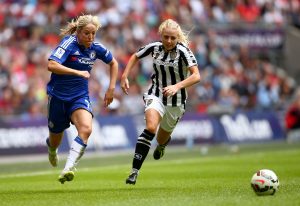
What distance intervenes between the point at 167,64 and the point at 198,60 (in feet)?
56.3

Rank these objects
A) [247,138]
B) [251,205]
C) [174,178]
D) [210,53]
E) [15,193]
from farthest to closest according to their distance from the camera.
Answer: [210,53], [247,138], [174,178], [15,193], [251,205]

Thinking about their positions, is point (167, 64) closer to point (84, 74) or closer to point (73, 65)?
point (73, 65)

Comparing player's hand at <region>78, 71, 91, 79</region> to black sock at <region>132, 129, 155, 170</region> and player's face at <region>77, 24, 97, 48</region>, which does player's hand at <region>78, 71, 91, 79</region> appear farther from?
black sock at <region>132, 129, 155, 170</region>

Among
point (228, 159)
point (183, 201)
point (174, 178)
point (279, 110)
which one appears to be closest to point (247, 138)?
point (279, 110)

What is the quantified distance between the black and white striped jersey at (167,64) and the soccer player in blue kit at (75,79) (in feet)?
2.17

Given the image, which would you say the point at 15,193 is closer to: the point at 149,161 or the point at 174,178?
the point at 174,178

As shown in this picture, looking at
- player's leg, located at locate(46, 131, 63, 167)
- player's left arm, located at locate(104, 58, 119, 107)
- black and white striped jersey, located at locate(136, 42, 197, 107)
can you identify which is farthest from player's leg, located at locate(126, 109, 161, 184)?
player's leg, located at locate(46, 131, 63, 167)

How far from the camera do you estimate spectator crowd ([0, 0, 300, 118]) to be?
981 inches

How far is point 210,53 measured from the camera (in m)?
31.2

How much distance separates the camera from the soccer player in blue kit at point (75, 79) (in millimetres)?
12562

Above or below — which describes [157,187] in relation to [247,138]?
above

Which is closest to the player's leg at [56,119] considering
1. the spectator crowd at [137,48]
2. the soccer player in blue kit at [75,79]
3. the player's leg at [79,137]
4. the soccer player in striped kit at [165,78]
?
the soccer player in blue kit at [75,79]

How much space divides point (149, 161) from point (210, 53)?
35.0 ft

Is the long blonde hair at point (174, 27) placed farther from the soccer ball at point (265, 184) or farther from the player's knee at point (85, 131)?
the soccer ball at point (265, 184)
